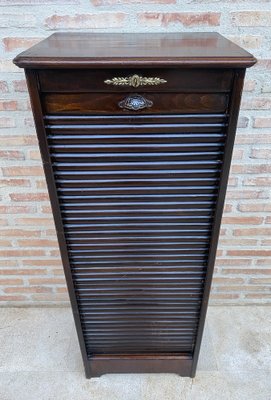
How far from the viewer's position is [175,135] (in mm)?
922

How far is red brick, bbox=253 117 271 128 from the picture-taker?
1.33 metres

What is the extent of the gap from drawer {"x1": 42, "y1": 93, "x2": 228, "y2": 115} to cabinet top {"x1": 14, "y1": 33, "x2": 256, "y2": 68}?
91 mm

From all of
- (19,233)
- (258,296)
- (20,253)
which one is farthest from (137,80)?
(258,296)

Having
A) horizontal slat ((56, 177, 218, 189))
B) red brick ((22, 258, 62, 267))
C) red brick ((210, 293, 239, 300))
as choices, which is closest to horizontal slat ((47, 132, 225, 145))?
horizontal slat ((56, 177, 218, 189))

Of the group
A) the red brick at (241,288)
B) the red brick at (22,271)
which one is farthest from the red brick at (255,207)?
the red brick at (22,271)

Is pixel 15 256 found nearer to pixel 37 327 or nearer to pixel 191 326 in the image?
pixel 37 327

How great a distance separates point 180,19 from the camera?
1.17 m

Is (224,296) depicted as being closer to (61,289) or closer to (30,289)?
(61,289)

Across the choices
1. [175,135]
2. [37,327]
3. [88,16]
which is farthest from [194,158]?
[37,327]

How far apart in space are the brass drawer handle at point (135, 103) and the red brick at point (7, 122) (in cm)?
67

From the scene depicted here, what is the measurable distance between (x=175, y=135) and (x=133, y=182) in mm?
184

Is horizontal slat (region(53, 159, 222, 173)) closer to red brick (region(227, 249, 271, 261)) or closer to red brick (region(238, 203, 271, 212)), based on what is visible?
red brick (region(238, 203, 271, 212))

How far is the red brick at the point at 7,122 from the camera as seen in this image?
1342 mm

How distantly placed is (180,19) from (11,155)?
0.85m
